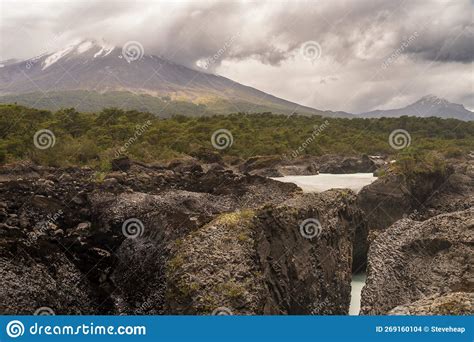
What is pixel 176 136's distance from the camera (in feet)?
231

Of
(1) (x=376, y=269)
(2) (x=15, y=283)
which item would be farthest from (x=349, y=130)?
(2) (x=15, y=283)

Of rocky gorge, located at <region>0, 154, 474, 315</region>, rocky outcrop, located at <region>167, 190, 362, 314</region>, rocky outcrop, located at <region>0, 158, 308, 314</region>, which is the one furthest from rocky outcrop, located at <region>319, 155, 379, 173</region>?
rocky outcrop, located at <region>167, 190, 362, 314</region>

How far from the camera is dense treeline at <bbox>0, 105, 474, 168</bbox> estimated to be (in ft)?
161

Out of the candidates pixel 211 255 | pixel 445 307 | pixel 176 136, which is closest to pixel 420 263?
pixel 445 307

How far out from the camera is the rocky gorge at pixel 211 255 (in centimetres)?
1923

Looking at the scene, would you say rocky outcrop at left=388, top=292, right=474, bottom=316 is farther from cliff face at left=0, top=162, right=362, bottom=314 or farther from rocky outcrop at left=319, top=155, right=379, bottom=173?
rocky outcrop at left=319, top=155, right=379, bottom=173

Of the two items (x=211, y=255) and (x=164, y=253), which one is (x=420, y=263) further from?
(x=164, y=253)

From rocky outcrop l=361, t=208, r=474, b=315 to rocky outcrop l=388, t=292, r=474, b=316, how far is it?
3.84 meters

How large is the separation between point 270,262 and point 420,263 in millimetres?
6523

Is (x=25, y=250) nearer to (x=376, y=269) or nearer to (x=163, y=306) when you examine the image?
(x=163, y=306)

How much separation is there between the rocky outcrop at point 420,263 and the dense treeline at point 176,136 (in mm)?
28578

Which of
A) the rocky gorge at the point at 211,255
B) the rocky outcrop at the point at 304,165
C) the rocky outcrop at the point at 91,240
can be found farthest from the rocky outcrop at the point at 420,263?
the rocky outcrop at the point at 304,165

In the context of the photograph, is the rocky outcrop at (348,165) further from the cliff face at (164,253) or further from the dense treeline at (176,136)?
the cliff face at (164,253)

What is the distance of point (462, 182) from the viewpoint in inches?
1740
